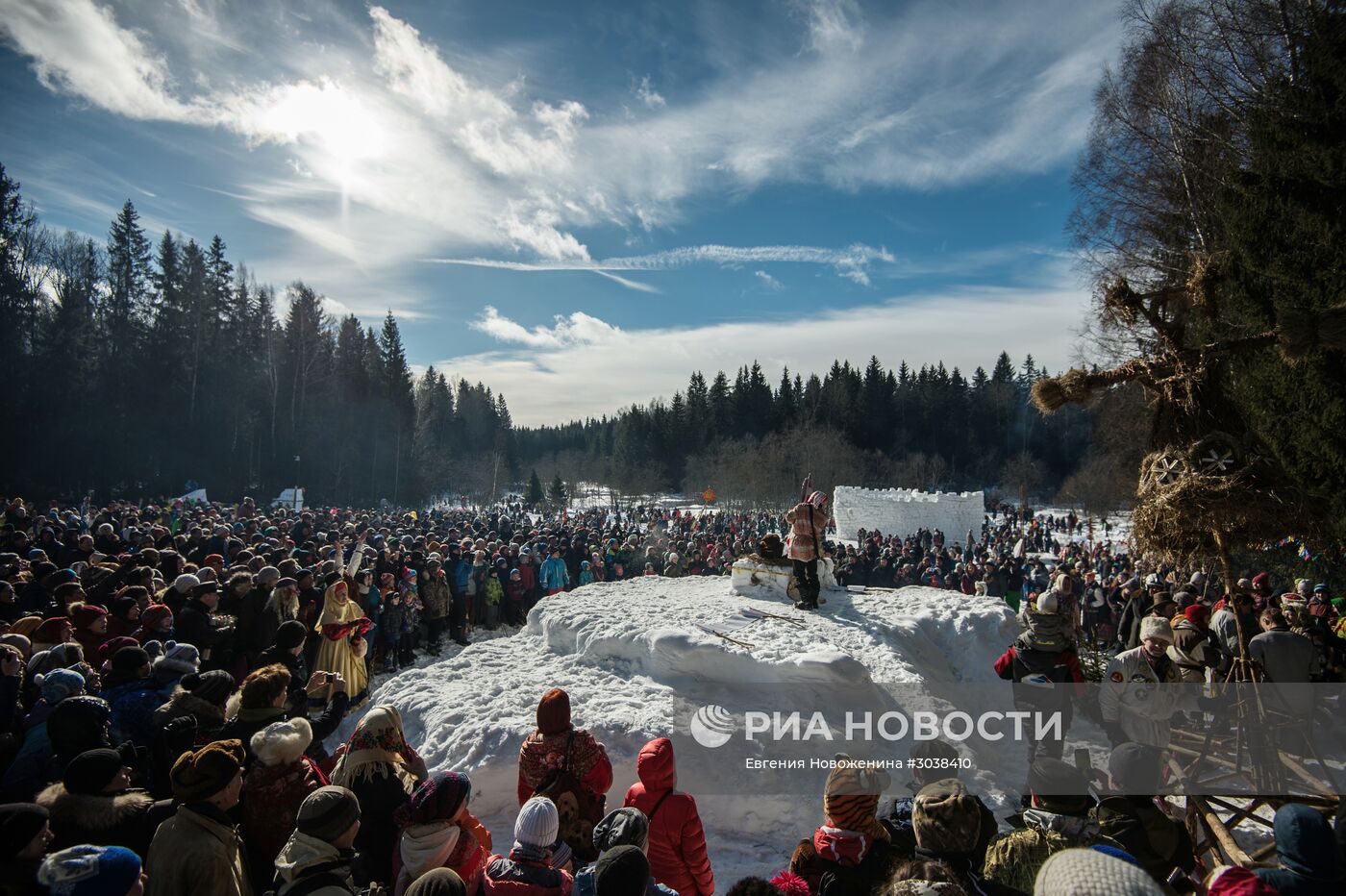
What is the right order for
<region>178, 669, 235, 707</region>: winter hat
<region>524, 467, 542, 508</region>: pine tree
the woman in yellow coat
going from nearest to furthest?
<region>178, 669, 235, 707</region>: winter hat < the woman in yellow coat < <region>524, 467, 542, 508</region>: pine tree

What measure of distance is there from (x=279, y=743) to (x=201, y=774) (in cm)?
52

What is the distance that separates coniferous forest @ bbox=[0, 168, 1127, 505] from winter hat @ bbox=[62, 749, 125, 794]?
35962 millimetres

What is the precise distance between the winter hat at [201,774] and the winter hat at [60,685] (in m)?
1.81

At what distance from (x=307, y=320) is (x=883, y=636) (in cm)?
4799

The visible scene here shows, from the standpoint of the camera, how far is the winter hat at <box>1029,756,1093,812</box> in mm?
3098

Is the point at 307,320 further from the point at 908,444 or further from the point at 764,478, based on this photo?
the point at 908,444

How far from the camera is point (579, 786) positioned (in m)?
3.80

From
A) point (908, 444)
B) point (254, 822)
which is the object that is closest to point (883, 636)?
point (254, 822)

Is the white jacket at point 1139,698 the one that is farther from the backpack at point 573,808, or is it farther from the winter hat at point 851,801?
the backpack at point 573,808

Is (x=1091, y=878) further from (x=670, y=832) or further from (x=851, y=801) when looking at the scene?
(x=670, y=832)

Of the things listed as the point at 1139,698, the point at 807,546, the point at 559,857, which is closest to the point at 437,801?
the point at 559,857

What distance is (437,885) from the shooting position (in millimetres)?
2242

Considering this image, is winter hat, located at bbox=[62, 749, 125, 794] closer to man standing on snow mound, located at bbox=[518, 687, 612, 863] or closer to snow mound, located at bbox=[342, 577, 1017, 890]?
man standing on snow mound, located at bbox=[518, 687, 612, 863]

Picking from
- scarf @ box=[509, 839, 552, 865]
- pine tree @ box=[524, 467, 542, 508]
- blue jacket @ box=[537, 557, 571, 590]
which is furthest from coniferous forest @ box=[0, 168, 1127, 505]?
scarf @ box=[509, 839, 552, 865]
